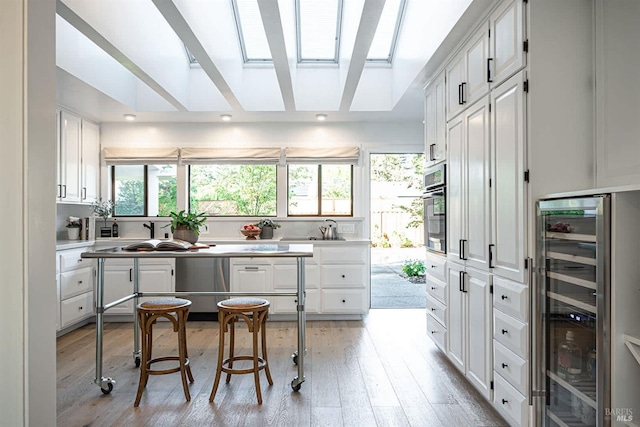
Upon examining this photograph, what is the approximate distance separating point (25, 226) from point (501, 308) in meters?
2.32

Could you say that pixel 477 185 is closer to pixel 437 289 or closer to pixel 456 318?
pixel 456 318

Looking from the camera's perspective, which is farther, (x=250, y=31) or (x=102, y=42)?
(x=250, y=31)

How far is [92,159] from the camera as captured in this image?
5262mm

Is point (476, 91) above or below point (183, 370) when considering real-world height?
above

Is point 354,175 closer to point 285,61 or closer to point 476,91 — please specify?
point 285,61

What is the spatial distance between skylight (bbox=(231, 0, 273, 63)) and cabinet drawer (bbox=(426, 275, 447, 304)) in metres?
2.73

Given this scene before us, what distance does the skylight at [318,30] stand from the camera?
402 centimetres

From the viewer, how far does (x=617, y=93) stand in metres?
2.02

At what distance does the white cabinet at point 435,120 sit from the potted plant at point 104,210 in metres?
4.01

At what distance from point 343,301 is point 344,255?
0.54 m

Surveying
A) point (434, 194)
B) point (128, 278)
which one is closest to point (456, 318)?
point (434, 194)

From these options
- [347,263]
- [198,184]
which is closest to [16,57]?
[347,263]

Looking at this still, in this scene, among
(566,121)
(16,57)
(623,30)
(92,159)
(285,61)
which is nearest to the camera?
(16,57)

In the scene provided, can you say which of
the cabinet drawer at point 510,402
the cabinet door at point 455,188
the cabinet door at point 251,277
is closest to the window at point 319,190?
the cabinet door at point 251,277
